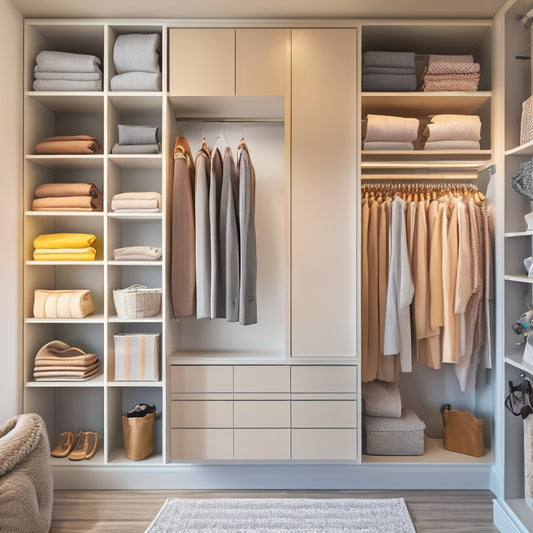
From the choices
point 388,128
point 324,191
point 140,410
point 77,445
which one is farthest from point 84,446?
point 388,128

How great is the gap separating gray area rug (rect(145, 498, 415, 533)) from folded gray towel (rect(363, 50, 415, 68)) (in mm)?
2480

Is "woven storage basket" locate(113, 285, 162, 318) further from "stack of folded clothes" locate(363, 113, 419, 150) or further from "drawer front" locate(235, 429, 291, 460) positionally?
"stack of folded clothes" locate(363, 113, 419, 150)

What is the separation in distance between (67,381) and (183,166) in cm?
140

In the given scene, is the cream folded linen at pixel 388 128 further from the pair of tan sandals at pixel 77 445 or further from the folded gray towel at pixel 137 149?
the pair of tan sandals at pixel 77 445

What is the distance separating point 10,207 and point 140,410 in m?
1.37

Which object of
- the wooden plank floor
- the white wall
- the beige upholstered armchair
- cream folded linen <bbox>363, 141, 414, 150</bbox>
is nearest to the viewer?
the beige upholstered armchair

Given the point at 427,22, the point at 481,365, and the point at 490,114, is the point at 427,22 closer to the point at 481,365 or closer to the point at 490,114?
the point at 490,114

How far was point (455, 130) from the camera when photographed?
2740 millimetres

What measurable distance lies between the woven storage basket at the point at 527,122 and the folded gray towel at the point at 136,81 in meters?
1.95

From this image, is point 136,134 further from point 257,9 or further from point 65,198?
point 257,9

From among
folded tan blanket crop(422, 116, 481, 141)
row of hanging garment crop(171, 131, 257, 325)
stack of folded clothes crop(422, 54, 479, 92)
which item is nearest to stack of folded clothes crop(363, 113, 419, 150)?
folded tan blanket crop(422, 116, 481, 141)

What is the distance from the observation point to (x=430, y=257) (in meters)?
2.75

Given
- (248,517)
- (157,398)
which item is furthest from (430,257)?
(157,398)

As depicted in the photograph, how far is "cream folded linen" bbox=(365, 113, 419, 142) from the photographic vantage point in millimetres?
2742
